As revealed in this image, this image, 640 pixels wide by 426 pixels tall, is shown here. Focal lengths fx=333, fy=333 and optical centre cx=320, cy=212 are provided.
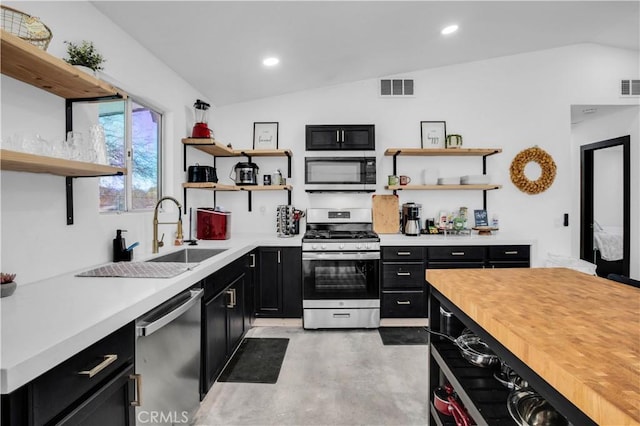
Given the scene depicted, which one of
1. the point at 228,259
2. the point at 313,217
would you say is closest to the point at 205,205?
the point at 313,217

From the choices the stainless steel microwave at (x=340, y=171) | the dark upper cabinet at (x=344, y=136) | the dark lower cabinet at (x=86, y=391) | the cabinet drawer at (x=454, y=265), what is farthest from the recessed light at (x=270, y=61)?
the dark lower cabinet at (x=86, y=391)

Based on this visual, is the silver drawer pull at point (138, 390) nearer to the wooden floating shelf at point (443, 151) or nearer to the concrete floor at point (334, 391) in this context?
the concrete floor at point (334, 391)

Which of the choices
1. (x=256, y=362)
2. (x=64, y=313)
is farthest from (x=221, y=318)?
(x=64, y=313)

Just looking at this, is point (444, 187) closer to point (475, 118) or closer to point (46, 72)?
point (475, 118)

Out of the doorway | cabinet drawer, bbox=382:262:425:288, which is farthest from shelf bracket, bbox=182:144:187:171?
the doorway

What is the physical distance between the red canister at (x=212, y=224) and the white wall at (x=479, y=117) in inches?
31.9

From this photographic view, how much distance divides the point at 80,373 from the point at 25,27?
134 cm

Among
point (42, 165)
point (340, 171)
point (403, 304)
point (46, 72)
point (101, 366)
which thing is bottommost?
point (403, 304)

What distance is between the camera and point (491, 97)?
3.99 metres

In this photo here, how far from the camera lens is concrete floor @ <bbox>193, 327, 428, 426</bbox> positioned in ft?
6.59

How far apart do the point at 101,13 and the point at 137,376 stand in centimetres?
210

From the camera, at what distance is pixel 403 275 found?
338cm

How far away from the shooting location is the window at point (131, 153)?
2.29 meters

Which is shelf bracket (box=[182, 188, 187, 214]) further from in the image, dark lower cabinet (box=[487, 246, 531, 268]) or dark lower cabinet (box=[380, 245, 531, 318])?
dark lower cabinet (box=[487, 246, 531, 268])
